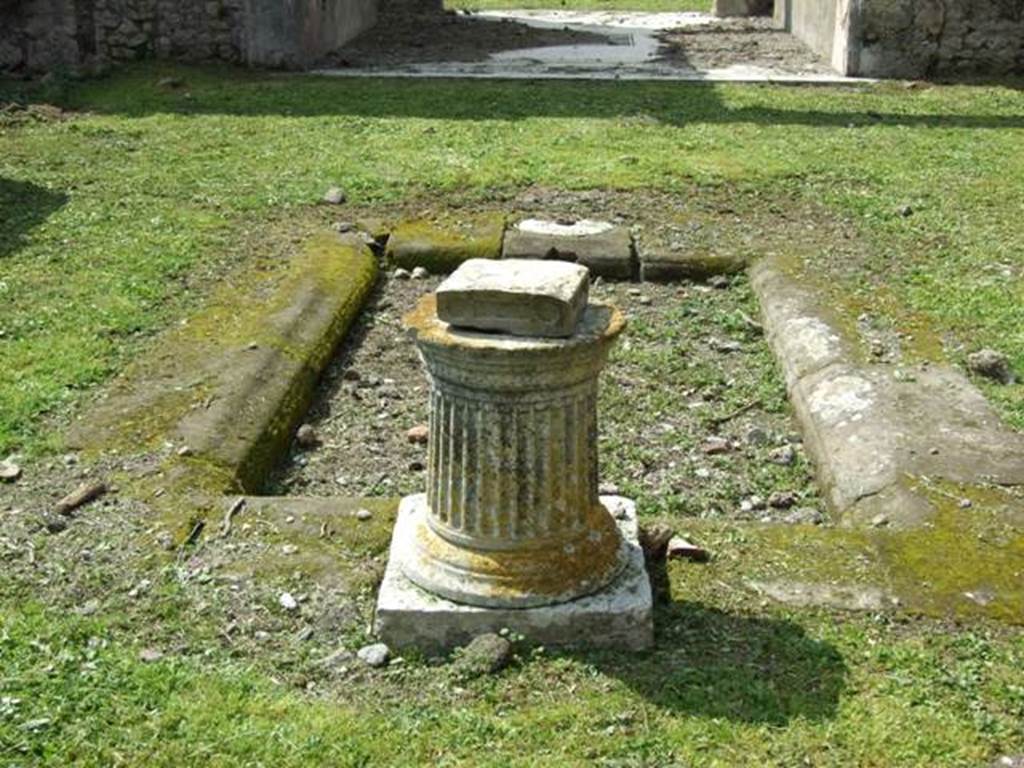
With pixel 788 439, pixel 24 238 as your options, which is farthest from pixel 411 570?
pixel 24 238

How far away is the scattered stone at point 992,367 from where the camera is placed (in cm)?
560

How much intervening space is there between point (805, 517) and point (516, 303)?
5.77 ft

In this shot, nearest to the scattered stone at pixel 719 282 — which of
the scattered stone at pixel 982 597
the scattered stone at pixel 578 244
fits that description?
the scattered stone at pixel 578 244

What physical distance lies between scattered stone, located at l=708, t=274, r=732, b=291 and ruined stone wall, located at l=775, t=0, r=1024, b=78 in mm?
7326

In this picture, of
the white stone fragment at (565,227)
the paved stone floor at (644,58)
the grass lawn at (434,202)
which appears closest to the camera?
the grass lawn at (434,202)

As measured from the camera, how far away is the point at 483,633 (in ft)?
11.4

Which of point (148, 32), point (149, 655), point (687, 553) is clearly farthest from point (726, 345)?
point (148, 32)

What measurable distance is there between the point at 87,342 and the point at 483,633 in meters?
3.06

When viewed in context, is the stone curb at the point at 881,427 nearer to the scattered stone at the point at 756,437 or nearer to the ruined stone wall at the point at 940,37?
the scattered stone at the point at 756,437

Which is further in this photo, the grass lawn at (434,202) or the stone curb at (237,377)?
the stone curb at (237,377)

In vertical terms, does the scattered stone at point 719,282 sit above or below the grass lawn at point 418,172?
below

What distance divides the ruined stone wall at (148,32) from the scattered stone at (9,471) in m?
9.65

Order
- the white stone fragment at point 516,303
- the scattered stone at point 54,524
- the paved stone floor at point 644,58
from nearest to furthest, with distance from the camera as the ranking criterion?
the white stone fragment at point 516,303 < the scattered stone at point 54,524 < the paved stone floor at point 644,58

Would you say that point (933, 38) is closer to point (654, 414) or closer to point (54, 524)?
point (654, 414)
